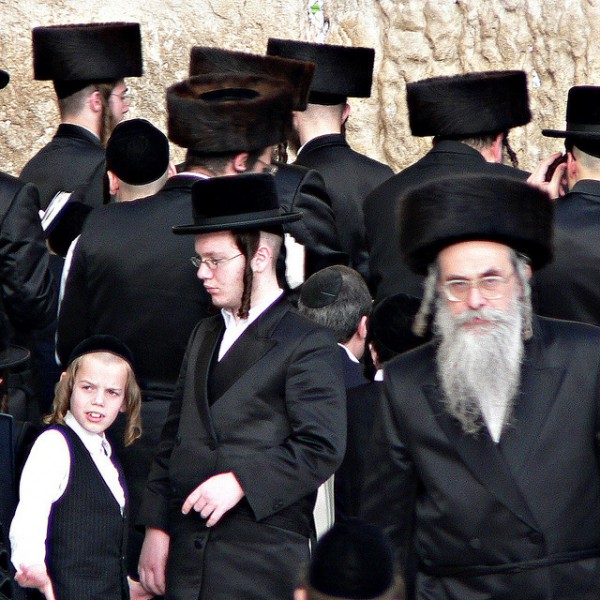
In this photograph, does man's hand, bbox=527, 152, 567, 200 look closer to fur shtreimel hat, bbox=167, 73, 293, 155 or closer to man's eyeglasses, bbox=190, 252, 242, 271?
fur shtreimel hat, bbox=167, 73, 293, 155

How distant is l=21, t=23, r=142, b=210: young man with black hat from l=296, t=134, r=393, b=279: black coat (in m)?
0.95

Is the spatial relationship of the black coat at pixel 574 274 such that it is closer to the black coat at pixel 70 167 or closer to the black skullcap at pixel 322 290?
the black skullcap at pixel 322 290

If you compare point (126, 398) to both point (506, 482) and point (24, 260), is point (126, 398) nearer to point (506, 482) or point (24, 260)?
point (24, 260)

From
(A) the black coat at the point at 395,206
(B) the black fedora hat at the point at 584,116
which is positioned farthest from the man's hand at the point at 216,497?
(B) the black fedora hat at the point at 584,116

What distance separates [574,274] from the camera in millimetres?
5121

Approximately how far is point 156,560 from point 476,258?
145 cm

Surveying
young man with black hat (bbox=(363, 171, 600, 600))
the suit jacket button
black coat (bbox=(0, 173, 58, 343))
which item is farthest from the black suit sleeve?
the suit jacket button

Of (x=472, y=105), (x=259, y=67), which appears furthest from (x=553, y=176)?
(x=259, y=67)

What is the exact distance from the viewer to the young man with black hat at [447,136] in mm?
5723

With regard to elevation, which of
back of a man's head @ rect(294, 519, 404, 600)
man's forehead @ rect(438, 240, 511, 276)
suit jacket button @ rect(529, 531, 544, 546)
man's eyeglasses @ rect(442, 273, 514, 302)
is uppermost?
man's forehead @ rect(438, 240, 511, 276)

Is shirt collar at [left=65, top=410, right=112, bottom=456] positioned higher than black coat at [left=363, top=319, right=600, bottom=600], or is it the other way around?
black coat at [left=363, top=319, right=600, bottom=600]

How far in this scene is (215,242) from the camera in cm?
438

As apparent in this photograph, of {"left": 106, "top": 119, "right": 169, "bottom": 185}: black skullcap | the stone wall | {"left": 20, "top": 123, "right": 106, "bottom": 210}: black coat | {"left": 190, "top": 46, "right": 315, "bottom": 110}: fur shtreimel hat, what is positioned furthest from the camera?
the stone wall

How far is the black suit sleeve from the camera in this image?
5254 millimetres
